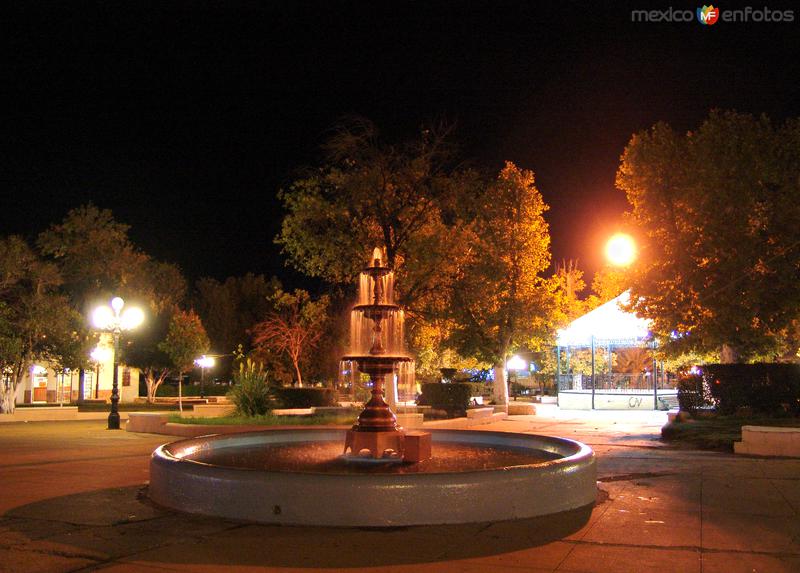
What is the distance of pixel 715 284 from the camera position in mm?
21797

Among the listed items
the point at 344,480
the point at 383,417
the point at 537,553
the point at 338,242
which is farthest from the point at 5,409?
the point at 537,553

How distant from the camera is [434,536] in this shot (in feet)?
25.6

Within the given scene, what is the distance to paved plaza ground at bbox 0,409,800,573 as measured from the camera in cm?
682

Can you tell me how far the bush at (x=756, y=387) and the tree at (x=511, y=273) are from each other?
11.6 meters

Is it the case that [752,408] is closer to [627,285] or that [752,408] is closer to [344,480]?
[627,285]

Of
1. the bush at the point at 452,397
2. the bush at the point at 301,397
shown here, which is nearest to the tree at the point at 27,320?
the bush at the point at 301,397

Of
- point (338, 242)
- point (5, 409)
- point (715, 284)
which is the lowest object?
point (5, 409)

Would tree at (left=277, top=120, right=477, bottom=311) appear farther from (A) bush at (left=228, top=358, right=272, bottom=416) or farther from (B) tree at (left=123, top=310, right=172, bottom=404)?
(B) tree at (left=123, top=310, right=172, bottom=404)

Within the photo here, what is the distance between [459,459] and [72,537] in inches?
245

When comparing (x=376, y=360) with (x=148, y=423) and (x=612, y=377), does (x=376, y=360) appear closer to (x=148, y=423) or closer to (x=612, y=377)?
(x=148, y=423)

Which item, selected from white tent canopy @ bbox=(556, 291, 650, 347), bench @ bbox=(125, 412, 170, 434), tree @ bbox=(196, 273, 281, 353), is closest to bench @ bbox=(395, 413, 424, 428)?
bench @ bbox=(125, 412, 170, 434)

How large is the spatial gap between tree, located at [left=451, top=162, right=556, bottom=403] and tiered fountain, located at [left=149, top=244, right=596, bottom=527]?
20.7 metres

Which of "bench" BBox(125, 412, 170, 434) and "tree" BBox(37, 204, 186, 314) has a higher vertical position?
"tree" BBox(37, 204, 186, 314)

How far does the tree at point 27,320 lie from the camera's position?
29.8 metres
